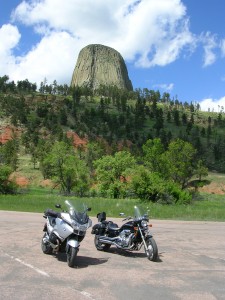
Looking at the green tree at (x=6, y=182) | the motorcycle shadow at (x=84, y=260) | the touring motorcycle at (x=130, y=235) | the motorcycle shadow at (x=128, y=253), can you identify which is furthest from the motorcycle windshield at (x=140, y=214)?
the green tree at (x=6, y=182)

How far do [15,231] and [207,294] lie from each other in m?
9.89

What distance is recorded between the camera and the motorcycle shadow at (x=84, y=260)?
1020 centimetres

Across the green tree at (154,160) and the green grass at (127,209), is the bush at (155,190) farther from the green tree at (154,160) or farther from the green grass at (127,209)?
the green tree at (154,160)

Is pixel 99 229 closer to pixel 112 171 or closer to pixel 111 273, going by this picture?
pixel 111 273

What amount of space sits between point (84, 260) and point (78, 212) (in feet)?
4.90

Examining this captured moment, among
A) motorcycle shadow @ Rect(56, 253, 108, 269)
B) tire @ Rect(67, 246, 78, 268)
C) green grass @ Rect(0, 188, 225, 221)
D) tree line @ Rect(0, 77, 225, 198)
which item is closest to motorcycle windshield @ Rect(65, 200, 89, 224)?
tire @ Rect(67, 246, 78, 268)

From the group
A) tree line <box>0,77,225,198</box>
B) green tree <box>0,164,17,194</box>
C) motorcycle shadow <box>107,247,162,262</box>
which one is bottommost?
green tree <box>0,164,17,194</box>

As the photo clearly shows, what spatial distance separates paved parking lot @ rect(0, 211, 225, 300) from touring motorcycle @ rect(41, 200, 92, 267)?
33 cm

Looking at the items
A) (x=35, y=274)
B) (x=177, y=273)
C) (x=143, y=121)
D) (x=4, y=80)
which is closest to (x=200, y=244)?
(x=177, y=273)

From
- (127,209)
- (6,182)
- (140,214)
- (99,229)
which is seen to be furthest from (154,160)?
(140,214)

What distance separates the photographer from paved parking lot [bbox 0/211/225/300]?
25.1 feet

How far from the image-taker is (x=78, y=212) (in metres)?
10.4

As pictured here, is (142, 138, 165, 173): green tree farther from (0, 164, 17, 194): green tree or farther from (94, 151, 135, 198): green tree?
(0, 164, 17, 194): green tree

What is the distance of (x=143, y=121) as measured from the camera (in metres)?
135
